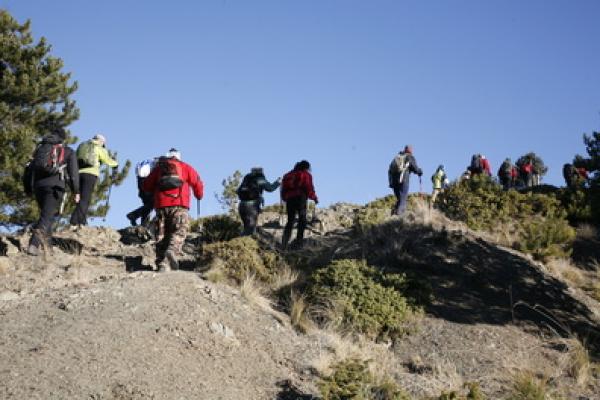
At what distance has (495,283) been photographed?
439 inches

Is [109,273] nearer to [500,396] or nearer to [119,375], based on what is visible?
[119,375]

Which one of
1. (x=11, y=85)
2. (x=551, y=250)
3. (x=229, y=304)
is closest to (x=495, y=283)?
(x=551, y=250)

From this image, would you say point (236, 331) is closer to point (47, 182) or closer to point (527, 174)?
point (47, 182)

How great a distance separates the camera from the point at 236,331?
327 inches

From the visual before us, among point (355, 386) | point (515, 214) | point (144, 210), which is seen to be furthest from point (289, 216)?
point (355, 386)

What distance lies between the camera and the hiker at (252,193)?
13.2 meters

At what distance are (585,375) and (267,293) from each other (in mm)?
4215

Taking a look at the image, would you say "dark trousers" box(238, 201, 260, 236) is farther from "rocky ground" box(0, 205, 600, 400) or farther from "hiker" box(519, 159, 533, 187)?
"hiker" box(519, 159, 533, 187)

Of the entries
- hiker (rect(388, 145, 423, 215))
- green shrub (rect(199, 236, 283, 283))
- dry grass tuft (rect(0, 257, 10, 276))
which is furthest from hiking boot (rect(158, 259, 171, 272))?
hiker (rect(388, 145, 423, 215))

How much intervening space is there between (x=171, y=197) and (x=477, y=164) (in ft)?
48.3

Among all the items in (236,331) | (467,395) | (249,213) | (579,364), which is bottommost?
(467,395)

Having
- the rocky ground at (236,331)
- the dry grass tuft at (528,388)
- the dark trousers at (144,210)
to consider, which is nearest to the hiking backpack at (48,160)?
the rocky ground at (236,331)

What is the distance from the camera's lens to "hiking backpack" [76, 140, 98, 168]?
1240 cm

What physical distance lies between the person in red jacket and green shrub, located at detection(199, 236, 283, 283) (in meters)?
0.78
